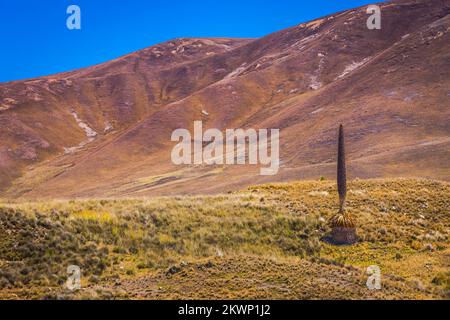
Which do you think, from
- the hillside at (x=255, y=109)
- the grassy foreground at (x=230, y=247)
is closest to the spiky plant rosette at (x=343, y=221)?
the grassy foreground at (x=230, y=247)

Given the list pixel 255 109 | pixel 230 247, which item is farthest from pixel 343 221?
pixel 255 109

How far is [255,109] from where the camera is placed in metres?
112

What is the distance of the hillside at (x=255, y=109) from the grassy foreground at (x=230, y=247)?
22758 mm

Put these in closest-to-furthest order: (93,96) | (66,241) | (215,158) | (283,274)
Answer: (283,274)
(66,241)
(215,158)
(93,96)

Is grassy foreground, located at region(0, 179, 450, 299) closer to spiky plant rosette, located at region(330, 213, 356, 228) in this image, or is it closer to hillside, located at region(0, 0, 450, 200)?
spiky plant rosette, located at region(330, 213, 356, 228)

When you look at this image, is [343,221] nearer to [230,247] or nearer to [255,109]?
[230,247]

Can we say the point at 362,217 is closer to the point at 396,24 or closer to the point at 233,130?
the point at 233,130

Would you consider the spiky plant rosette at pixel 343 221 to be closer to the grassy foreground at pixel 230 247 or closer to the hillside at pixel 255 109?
the grassy foreground at pixel 230 247

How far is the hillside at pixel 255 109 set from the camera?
59.9 m

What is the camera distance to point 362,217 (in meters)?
23.0

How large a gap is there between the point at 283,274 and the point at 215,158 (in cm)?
6621

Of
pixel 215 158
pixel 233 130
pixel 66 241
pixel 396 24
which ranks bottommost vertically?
pixel 66 241

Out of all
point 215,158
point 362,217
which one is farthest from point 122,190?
point 362,217

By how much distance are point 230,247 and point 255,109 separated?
94.3 meters
